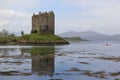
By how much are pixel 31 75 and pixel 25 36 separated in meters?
108

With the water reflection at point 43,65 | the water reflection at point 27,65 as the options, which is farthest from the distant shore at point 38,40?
the water reflection at point 43,65

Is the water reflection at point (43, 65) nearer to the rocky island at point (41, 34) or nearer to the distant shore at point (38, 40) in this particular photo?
the distant shore at point (38, 40)

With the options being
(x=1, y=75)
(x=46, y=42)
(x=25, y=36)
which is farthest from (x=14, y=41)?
(x=1, y=75)

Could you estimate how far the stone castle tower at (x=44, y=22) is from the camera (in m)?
138

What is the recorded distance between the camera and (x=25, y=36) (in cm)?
13375

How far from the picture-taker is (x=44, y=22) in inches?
5512

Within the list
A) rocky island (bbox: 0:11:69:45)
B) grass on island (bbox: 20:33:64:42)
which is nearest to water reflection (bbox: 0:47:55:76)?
grass on island (bbox: 20:33:64:42)

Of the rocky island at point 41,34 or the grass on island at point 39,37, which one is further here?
the rocky island at point 41,34

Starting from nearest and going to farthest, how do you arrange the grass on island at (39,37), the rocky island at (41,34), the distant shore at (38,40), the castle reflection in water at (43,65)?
the castle reflection in water at (43,65), the distant shore at (38,40), the grass on island at (39,37), the rocky island at (41,34)

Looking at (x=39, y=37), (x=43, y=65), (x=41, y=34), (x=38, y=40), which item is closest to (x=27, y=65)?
(x=43, y=65)

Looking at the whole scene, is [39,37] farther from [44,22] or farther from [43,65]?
[43,65]

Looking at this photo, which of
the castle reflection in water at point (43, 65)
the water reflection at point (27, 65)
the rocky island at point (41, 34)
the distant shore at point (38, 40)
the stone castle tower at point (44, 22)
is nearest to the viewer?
the castle reflection in water at point (43, 65)

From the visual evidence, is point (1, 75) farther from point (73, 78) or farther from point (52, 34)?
point (52, 34)

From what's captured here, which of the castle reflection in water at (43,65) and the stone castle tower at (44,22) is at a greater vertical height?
the stone castle tower at (44,22)
